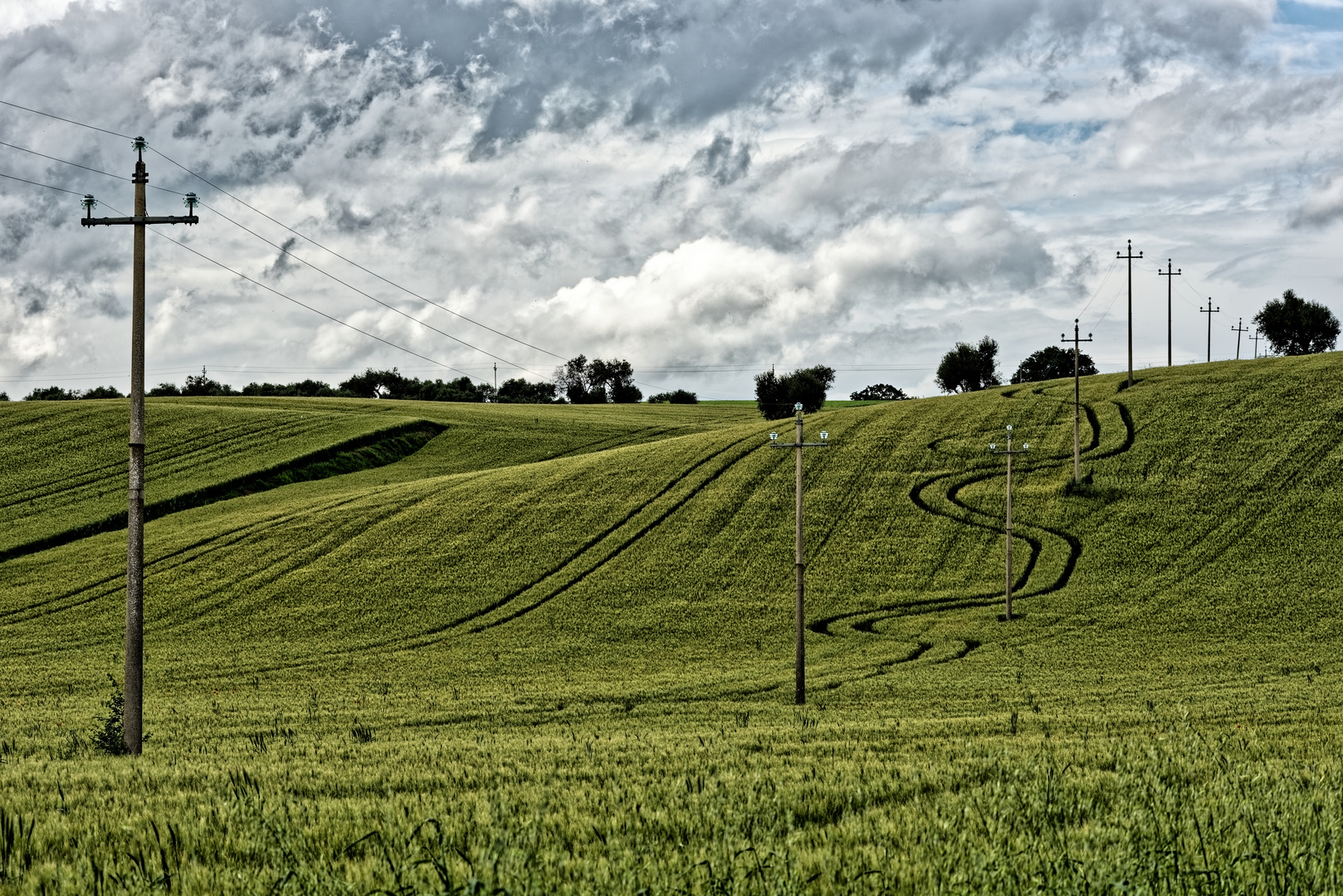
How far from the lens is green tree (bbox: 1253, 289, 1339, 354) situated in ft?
506

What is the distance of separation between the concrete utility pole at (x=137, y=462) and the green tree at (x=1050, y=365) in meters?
160

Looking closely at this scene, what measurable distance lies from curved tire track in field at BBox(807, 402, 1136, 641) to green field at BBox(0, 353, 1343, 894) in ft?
0.94

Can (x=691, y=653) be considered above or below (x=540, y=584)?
below

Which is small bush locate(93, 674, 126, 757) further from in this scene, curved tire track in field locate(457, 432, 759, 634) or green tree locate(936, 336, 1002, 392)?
green tree locate(936, 336, 1002, 392)

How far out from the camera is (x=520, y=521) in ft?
222

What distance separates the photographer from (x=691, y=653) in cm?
4619

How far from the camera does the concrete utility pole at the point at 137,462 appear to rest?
1992 centimetres

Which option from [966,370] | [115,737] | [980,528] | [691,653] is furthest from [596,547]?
[966,370]

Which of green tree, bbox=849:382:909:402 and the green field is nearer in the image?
the green field

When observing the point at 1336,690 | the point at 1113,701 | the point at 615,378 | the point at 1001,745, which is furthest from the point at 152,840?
the point at 615,378

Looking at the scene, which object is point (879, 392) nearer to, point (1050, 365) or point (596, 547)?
point (1050, 365)

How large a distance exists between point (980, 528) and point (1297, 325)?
12130 centimetres

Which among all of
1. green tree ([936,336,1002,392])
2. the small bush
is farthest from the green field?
green tree ([936,336,1002,392])

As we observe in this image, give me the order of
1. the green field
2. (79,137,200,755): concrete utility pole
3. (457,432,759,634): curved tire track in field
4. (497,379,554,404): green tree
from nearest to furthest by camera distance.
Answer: the green field < (79,137,200,755): concrete utility pole < (457,432,759,634): curved tire track in field < (497,379,554,404): green tree
